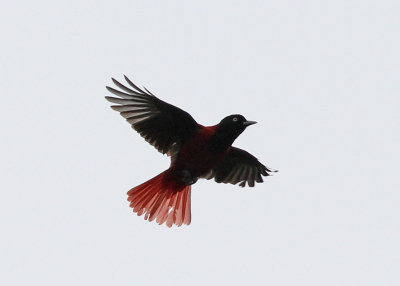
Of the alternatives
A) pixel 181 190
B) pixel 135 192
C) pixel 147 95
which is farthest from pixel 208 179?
pixel 147 95

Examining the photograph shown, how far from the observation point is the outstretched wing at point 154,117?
9.64m

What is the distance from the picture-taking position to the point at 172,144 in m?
10.1

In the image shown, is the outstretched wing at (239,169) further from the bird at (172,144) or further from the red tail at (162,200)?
the red tail at (162,200)

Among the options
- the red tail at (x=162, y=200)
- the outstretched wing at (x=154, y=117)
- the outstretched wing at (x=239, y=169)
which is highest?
the outstretched wing at (x=239, y=169)

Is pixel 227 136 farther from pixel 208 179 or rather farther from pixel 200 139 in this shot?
pixel 208 179

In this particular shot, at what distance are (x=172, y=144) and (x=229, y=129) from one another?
2.79 ft

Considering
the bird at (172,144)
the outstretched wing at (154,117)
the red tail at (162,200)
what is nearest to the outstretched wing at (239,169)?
the bird at (172,144)

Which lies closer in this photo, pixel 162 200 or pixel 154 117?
pixel 154 117

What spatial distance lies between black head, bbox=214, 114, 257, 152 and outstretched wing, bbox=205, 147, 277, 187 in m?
1.15

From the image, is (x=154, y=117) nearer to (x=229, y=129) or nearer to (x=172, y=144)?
(x=172, y=144)

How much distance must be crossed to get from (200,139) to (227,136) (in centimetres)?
35

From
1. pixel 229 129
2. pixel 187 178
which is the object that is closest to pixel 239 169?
pixel 187 178

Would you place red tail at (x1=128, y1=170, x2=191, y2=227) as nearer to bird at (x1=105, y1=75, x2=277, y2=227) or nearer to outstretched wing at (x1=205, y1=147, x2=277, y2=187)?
bird at (x1=105, y1=75, x2=277, y2=227)

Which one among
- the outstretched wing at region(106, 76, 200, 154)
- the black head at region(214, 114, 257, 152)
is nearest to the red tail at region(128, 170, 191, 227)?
the outstretched wing at region(106, 76, 200, 154)
